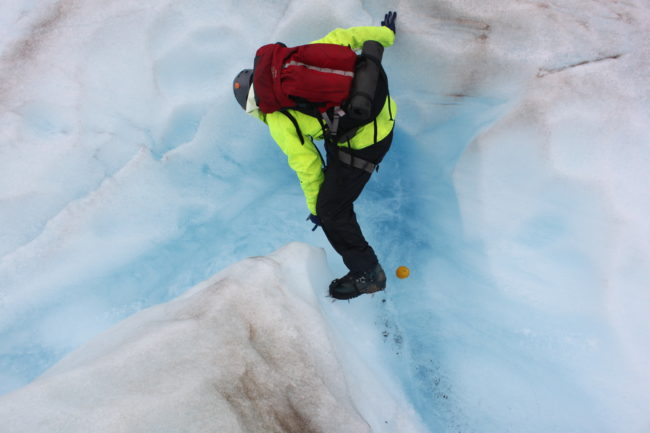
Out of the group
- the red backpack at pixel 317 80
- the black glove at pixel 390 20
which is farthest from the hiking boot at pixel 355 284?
the black glove at pixel 390 20

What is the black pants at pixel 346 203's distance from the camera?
211 cm

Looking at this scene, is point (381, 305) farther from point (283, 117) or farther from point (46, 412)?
point (46, 412)

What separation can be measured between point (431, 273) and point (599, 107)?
1.37 meters

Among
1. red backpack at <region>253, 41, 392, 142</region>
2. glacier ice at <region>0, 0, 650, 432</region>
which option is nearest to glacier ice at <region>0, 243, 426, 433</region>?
glacier ice at <region>0, 0, 650, 432</region>

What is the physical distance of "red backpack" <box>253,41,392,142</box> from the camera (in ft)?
5.14

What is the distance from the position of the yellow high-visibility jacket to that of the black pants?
0.06 m

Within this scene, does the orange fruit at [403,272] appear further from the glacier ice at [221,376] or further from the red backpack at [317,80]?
the red backpack at [317,80]

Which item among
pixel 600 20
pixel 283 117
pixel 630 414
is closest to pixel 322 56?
pixel 283 117

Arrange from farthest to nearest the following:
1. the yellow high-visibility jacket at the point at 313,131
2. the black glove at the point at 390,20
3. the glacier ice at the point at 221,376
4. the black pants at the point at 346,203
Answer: the black glove at the point at 390,20, the black pants at the point at 346,203, the yellow high-visibility jacket at the point at 313,131, the glacier ice at the point at 221,376

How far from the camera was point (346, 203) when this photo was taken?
7.33 feet

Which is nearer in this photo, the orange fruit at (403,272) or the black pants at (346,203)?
the black pants at (346,203)

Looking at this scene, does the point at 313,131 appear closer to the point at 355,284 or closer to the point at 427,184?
the point at 355,284

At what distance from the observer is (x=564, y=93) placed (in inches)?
87.7

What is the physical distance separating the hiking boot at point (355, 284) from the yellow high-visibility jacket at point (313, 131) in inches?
22.7
